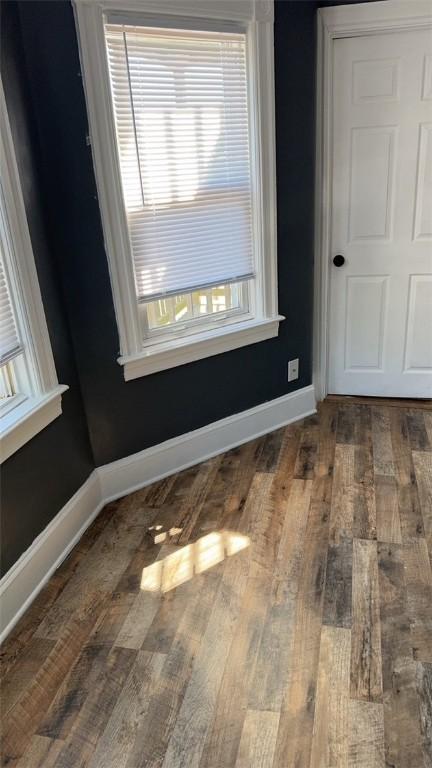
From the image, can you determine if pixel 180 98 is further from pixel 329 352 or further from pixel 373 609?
pixel 373 609

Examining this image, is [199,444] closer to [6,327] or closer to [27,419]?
[27,419]

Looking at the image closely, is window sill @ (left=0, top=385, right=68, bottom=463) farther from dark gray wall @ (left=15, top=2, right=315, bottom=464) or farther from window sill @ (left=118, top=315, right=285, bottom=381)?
window sill @ (left=118, top=315, right=285, bottom=381)

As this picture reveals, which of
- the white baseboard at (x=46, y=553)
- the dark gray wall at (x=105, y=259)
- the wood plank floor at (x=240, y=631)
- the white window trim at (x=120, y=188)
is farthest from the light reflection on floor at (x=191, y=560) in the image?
the white window trim at (x=120, y=188)

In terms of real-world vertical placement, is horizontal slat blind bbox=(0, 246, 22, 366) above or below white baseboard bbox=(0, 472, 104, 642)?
above

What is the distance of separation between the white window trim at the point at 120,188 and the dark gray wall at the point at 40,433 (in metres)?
0.25

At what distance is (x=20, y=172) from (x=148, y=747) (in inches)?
74.3

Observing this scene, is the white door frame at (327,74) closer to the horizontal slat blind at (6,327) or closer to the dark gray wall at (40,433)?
the dark gray wall at (40,433)

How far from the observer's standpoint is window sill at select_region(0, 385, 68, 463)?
1.83m

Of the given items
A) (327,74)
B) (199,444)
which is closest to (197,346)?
(199,444)

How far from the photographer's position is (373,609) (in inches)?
74.7

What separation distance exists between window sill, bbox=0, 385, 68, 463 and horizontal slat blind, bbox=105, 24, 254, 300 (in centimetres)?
65

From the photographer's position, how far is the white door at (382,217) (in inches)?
110

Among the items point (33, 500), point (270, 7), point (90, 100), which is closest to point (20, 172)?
point (90, 100)

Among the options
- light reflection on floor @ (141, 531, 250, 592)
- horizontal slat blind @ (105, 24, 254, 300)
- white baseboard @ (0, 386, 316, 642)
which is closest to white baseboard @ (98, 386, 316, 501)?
white baseboard @ (0, 386, 316, 642)
